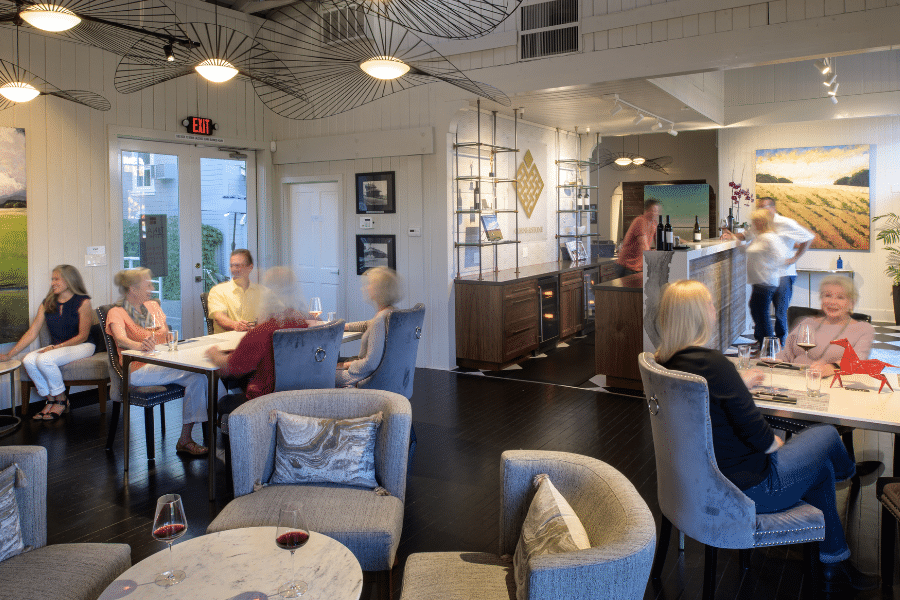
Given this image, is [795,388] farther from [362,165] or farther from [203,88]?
[203,88]

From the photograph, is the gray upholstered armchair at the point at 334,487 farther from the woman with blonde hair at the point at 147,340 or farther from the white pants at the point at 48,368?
the white pants at the point at 48,368

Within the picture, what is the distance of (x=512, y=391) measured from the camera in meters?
6.58

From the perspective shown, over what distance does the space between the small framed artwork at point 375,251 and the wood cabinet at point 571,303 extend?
2.27m

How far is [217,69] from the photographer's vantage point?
429cm

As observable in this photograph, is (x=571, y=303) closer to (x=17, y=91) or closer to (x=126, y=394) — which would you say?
(x=126, y=394)

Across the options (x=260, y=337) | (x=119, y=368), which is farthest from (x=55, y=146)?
(x=260, y=337)

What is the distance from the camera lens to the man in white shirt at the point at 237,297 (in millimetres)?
5680

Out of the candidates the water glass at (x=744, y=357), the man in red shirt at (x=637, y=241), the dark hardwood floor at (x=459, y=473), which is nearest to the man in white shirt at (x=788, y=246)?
the man in red shirt at (x=637, y=241)

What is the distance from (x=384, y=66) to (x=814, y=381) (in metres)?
2.53

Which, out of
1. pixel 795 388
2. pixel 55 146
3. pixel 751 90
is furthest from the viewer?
pixel 751 90

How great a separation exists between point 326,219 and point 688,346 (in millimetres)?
6184

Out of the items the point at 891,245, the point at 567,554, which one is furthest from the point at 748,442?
the point at 891,245

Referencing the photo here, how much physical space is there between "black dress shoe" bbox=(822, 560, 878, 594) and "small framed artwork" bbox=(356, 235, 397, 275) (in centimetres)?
542

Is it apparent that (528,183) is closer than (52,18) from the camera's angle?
No
